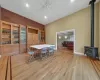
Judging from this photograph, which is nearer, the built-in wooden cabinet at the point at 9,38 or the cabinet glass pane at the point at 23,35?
the built-in wooden cabinet at the point at 9,38

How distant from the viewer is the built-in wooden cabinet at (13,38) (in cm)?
468

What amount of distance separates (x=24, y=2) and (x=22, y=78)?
388 cm

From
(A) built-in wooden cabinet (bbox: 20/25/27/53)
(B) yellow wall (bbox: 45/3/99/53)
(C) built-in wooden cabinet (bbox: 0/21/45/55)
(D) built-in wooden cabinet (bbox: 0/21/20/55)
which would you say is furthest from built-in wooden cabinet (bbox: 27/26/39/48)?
(B) yellow wall (bbox: 45/3/99/53)

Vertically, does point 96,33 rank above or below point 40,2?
below

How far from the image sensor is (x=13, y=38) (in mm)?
5250

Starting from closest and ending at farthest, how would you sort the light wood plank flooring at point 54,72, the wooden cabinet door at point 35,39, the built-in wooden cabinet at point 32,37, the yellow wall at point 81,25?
1. the light wood plank flooring at point 54,72
2. the yellow wall at point 81,25
3. the built-in wooden cabinet at point 32,37
4. the wooden cabinet door at point 35,39

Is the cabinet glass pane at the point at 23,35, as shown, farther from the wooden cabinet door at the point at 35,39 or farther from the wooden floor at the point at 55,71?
the wooden floor at the point at 55,71

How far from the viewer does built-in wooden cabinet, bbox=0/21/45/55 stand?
184 inches

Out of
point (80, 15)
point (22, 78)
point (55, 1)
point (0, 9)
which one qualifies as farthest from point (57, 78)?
point (0, 9)

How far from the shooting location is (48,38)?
802cm

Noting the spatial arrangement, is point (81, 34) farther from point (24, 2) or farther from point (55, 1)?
point (24, 2)

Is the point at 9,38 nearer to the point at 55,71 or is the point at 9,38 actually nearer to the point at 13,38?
the point at 13,38

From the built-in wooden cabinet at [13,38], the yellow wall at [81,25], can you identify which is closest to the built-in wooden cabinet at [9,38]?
the built-in wooden cabinet at [13,38]

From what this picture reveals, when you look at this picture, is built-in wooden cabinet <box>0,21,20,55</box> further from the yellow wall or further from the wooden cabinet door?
the yellow wall
